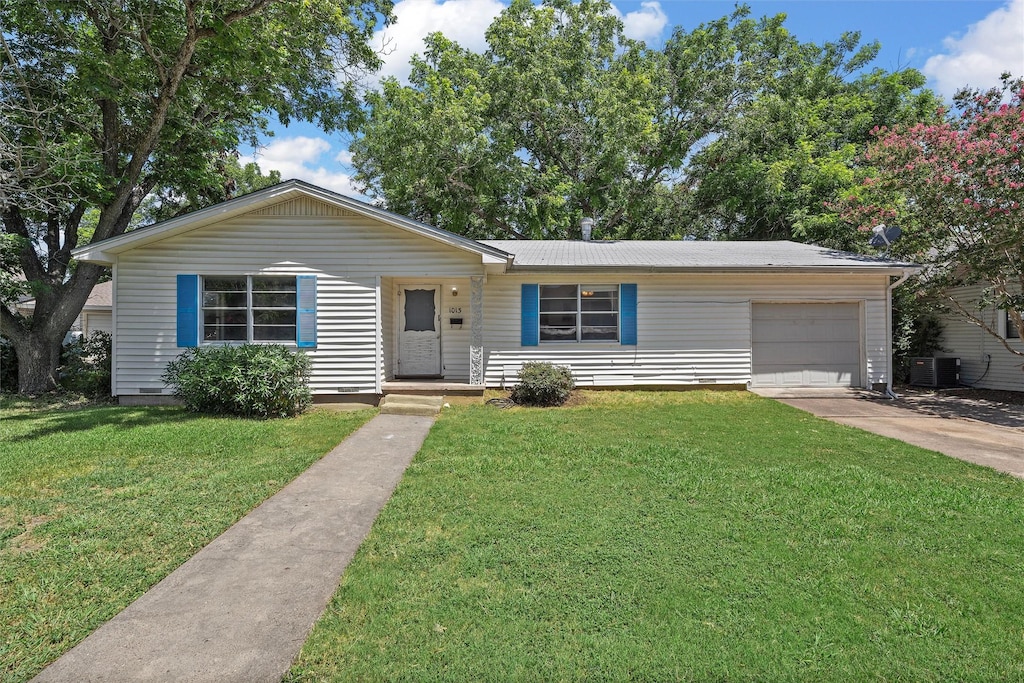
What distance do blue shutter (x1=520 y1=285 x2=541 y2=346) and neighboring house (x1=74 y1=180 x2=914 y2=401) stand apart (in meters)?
0.02

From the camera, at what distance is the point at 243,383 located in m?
8.18

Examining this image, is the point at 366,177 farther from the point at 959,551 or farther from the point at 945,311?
the point at 959,551

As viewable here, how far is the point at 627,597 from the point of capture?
2.87m

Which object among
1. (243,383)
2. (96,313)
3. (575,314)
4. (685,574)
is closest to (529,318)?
(575,314)

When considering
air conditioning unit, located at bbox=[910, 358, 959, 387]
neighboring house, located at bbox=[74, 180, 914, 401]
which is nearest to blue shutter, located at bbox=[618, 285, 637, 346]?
neighboring house, located at bbox=[74, 180, 914, 401]

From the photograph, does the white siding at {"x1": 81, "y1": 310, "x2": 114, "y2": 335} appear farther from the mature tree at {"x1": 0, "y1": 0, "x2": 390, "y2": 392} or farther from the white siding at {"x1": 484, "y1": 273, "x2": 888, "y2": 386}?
the white siding at {"x1": 484, "y1": 273, "x2": 888, "y2": 386}

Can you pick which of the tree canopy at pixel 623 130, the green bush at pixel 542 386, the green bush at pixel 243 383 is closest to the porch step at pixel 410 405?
the green bush at pixel 243 383

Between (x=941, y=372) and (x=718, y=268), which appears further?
(x=941, y=372)

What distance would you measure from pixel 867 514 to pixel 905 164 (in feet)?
32.2

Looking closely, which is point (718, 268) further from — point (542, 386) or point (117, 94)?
point (117, 94)

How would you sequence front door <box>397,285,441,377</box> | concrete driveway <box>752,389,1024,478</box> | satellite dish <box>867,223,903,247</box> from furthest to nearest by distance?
satellite dish <box>867,223,903,247</box> < front door <box>397,285,441,377</box> < concrete driveway <box>752,389,1024,478</box>

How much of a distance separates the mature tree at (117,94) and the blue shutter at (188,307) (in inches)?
109

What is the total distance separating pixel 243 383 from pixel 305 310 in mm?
1995

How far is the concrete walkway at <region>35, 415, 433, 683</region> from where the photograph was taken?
234cm
